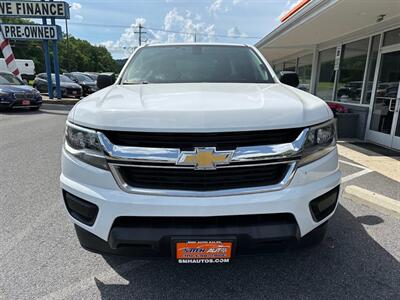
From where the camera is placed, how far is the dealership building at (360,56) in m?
7.31

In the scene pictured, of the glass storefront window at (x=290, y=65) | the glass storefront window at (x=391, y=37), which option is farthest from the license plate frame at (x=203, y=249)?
the glass storefront window at (x=290, y=65)

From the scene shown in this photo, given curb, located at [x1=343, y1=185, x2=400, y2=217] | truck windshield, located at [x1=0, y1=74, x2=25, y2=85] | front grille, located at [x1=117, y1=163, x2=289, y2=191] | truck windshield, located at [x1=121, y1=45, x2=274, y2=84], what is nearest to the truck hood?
front grille, located at [x1=117, y1=163, x2=289, y2=191]

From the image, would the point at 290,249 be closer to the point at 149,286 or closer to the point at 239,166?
the point at 239,166

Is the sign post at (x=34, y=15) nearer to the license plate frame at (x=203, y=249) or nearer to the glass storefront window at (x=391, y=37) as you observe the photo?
the glass storefront window at (x=391, y=37)

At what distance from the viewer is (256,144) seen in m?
1.97

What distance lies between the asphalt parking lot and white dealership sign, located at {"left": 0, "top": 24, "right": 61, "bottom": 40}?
44.7 feet

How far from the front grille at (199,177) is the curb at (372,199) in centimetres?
244

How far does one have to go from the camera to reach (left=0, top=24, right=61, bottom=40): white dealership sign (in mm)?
14992

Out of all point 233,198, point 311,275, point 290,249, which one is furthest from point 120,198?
point 311,275

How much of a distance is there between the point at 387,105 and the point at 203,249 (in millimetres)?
7598

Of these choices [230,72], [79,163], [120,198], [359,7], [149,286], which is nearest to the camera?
[120,198]

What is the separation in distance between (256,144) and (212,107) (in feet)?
1.16

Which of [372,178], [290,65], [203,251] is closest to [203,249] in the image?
[203,251]

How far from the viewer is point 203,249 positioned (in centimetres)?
196
